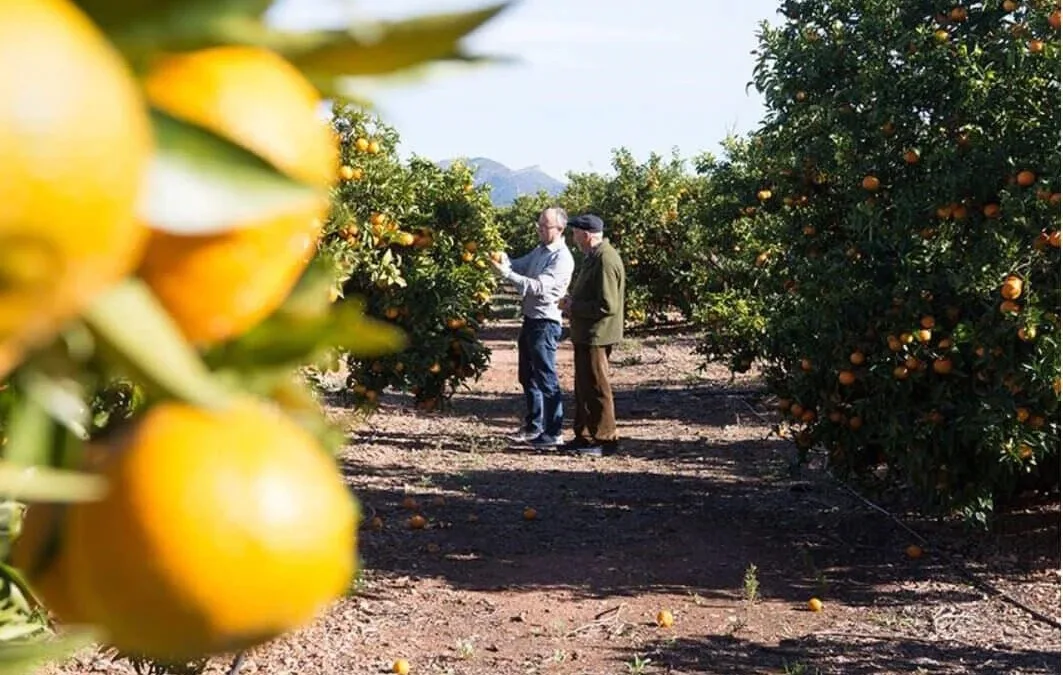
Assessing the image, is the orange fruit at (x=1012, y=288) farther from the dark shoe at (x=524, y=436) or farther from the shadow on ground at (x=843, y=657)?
the dark shoe at (x=524, y=436)

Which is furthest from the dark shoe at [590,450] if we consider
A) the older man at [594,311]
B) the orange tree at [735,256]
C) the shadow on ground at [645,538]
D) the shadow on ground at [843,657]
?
the shadow on ground at [843,657]

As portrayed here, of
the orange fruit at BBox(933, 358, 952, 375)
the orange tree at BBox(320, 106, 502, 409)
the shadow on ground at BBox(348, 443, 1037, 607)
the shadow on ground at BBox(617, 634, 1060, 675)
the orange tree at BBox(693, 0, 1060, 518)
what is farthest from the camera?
the orange tree at BBox(320, 106, 502, 409)

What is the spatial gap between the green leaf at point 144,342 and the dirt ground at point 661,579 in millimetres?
4345

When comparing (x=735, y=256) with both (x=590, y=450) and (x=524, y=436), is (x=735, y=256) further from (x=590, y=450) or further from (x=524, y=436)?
(x=590, y=450)

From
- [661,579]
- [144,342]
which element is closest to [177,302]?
[144,342]

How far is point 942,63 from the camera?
516cm

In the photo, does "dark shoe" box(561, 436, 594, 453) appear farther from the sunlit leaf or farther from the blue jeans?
the sunlit leaf

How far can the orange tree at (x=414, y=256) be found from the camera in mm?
6883

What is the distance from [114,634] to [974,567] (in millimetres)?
5937

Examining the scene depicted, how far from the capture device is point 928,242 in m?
5.24

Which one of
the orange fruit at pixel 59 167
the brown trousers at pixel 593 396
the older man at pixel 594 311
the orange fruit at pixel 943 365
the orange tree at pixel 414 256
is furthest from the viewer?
the brown trousers at pixel 593 396

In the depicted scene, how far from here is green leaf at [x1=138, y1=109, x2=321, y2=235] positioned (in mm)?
314

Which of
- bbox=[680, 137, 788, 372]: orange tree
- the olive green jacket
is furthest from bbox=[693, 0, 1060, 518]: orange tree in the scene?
the olive green jacket

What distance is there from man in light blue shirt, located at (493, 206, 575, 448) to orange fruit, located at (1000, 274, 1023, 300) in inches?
145
